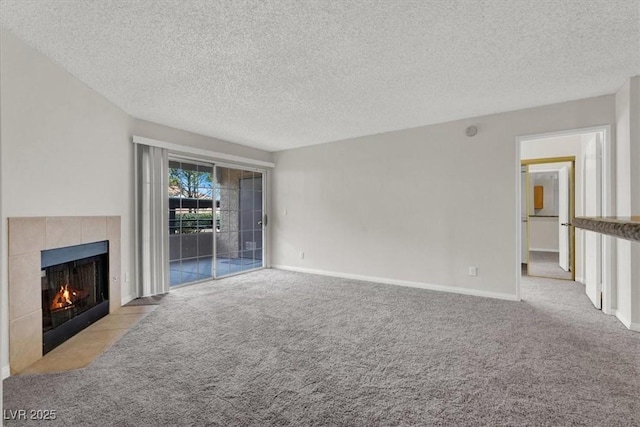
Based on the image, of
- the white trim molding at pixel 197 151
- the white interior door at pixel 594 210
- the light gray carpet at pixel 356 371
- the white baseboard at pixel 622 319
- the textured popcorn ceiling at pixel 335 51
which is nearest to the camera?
the light gray carpet at pixel 356 371

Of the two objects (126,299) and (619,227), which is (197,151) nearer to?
(126,299)

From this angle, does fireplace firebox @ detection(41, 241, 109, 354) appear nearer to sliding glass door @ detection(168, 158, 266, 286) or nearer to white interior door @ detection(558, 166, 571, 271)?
sliding glass door @ detection(168, 158, 266, 286)

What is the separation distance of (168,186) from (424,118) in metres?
3.64

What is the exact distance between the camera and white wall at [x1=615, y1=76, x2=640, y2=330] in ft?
10.2

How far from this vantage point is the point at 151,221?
4.23 m

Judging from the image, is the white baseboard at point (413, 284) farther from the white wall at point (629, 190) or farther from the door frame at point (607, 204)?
the white wall at point (629, 190)

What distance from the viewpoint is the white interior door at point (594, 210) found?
12.2 ft

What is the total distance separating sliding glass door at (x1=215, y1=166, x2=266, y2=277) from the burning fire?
225 cm

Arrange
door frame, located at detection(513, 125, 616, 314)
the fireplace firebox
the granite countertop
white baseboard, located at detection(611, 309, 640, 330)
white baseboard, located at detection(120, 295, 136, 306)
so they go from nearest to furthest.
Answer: the granite countertop
the fireplace firebox
white baseboard, located at detection(611, 309, 640, 330)
door frame, located at detection(513, 125, 616, 314)
white baseboard, located at detection(120, 295, 136, 306)

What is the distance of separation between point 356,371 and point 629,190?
3.20 metres

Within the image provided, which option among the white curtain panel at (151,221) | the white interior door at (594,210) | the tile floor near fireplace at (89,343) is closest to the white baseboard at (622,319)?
the white interior door at (594,210)

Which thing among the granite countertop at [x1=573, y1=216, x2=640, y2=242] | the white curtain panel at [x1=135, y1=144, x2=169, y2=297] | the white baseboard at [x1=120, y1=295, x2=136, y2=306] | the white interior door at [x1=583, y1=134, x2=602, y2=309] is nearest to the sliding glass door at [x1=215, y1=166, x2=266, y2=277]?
the white curtain panel at [x1=135, y1=144, x2=169, y2=297]

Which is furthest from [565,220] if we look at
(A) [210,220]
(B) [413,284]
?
(A) [210,220]

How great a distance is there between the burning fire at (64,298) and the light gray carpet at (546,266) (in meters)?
6.55
